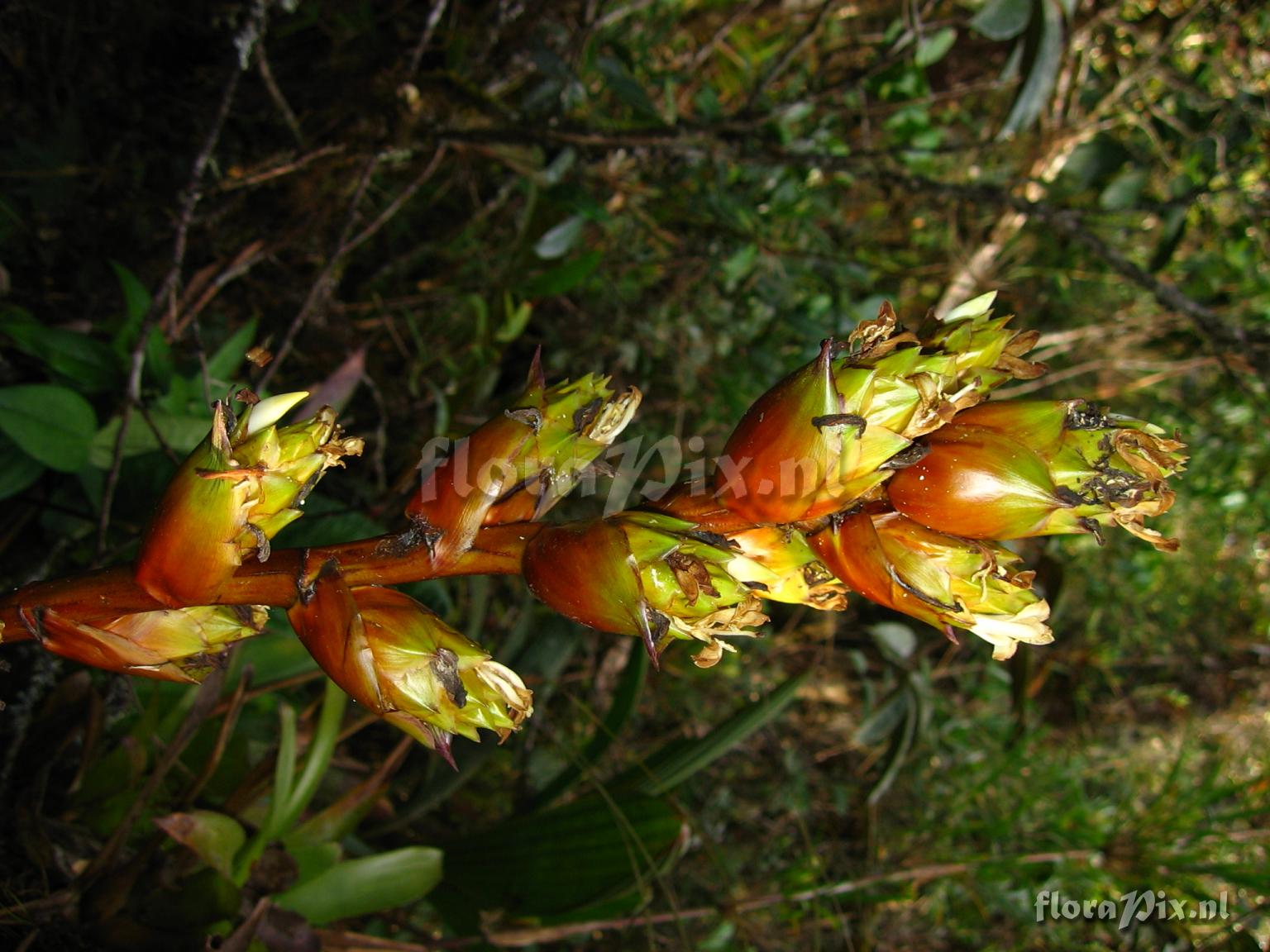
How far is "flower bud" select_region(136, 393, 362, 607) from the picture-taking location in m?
0.75

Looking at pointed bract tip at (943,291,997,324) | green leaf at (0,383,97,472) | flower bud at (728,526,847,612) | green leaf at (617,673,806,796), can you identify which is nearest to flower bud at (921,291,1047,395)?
pointed bract tip at (943,291,997,324)

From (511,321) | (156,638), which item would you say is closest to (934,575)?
(156,638)

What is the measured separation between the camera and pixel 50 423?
1406 millimetres

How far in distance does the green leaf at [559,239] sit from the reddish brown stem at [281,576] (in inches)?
51.3

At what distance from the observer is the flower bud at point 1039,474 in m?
0.83

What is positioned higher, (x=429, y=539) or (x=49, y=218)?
(x=49, y=218)

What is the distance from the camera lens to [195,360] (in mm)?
1807

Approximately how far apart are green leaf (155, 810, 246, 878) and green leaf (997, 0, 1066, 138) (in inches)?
85.3

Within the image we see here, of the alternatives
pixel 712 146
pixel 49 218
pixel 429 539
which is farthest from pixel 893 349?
pixel 49 218

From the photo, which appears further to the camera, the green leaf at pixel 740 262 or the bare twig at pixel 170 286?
the green leaf at pixel 740 262

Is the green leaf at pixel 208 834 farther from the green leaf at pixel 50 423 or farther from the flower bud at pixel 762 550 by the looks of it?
the flower bud at pixel 762 550

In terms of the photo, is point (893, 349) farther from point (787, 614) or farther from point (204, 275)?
point (787, 614)

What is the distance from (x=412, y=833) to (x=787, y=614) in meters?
1.53

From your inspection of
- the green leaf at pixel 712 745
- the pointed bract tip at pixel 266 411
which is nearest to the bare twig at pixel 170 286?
the pointed bract tip at pixel 266 411
